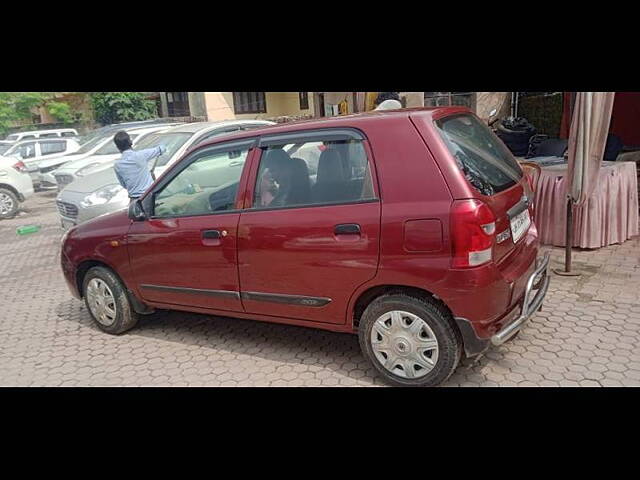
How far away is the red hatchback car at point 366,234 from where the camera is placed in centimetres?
278

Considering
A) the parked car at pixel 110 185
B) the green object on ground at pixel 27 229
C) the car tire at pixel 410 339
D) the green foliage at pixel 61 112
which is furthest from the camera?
the green foliage at pixel 61 112

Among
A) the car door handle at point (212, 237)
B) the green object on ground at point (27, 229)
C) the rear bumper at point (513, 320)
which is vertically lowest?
the green object on ground at point (27, 229)

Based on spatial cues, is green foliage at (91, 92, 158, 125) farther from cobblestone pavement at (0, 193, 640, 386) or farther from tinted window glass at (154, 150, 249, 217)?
tinted window glass at (154, 150, 249, 217)

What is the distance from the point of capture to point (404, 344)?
9.87ft

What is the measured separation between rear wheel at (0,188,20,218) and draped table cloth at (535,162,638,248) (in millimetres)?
11419

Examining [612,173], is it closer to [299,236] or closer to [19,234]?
[299,236]

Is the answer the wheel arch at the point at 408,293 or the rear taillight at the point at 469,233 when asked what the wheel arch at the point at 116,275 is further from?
the rear taillight at the point at 469,233

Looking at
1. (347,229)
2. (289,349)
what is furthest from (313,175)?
(289,349)

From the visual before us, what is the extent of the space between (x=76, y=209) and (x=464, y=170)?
18.7ft

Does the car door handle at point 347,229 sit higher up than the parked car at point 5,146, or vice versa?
the parked car at point 5,146

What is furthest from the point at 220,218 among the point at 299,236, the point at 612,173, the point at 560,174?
the point at 612,173

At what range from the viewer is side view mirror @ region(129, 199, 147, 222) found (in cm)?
393

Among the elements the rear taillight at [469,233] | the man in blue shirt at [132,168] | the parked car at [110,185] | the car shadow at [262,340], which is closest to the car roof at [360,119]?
the rear taillight at [469,233]

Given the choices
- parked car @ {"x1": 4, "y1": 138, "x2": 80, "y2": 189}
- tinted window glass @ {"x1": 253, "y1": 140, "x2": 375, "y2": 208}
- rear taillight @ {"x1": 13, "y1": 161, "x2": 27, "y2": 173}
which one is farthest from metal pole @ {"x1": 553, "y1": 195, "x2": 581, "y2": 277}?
parked car @ {"x1": 4, "y1": 138, "x2": 80, "y2": 189}
